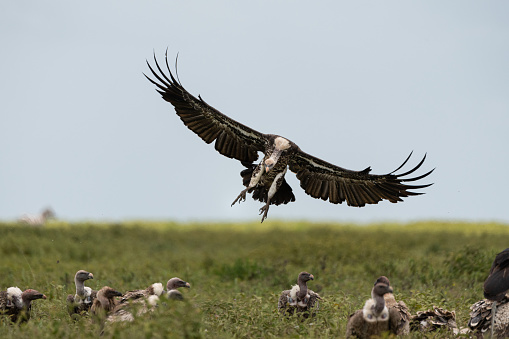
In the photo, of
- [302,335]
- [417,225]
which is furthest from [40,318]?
[417,225]

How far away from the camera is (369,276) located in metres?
13.9

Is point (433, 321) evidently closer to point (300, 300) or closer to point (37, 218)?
point (300, 300)

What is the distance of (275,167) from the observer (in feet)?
32.3

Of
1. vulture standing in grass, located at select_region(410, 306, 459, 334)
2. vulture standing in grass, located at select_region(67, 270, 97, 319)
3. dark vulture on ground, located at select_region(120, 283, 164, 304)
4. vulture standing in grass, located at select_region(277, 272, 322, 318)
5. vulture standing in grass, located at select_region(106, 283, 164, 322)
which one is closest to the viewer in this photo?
vulture standing in grass, located at select_region(106, 283, 164, 322)

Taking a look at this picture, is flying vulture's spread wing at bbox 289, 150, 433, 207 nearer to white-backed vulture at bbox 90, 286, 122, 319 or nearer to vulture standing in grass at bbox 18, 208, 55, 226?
white-backed vulture at bbox 90, 286, 122, 319

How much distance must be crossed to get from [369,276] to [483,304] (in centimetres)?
644

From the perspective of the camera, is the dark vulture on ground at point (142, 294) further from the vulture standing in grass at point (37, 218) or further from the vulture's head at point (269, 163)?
the vulture standing in grass at point (37, 218)

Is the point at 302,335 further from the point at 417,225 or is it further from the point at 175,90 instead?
the point at 417,225

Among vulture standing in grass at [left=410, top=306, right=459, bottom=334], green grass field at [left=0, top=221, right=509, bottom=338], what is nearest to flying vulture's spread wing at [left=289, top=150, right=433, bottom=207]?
green grass field at [left=0, top=221, right=509, bottom=338]

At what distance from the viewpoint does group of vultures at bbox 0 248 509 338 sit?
682cm

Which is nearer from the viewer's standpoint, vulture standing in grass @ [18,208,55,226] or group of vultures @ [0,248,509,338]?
group of vultures @ [0,248,509,338]

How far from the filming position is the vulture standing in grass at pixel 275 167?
9.94 meters

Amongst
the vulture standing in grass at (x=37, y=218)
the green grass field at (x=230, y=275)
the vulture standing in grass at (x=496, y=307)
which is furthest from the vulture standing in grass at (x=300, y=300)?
the vulture standing in grass at (x=37, y=218)

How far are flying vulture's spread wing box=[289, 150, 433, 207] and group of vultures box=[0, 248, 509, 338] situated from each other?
1.83 metres
